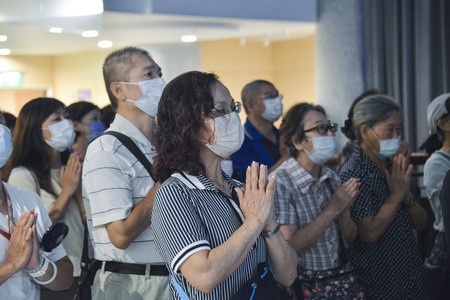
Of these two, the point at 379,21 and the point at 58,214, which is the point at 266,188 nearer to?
the point at 58,214

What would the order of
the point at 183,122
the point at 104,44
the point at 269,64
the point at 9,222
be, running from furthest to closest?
the point at 269,64
the point at 104,44
the point at 9,222
the point at 183,122

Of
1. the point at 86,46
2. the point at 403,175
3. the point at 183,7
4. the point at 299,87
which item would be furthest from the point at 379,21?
the point at 299,87

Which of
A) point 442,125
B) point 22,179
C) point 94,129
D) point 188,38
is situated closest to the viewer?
point 22,179

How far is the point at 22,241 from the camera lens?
2.50 m

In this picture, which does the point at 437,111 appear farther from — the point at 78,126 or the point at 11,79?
the point at 11,79

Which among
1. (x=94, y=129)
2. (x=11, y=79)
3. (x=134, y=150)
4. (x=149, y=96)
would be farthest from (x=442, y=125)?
(x=11, y=79)

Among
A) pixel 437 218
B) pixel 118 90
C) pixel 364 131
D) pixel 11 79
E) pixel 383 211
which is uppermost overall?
pixel 11 79

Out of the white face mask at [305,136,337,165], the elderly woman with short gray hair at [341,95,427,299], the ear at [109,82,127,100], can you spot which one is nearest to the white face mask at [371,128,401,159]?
the elderly woman with short gray hair at [341,95,427,299]

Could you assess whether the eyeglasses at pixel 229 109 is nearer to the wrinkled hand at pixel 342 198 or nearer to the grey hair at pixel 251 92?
the wrinkled hand at pixel 342 198

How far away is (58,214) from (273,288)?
68.4 inches

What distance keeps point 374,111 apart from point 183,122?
5.66 feet

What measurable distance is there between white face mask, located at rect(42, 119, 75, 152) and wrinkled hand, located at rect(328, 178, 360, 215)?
56.4 inches

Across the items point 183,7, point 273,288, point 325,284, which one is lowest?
point 325,284

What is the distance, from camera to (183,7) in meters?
7.60
